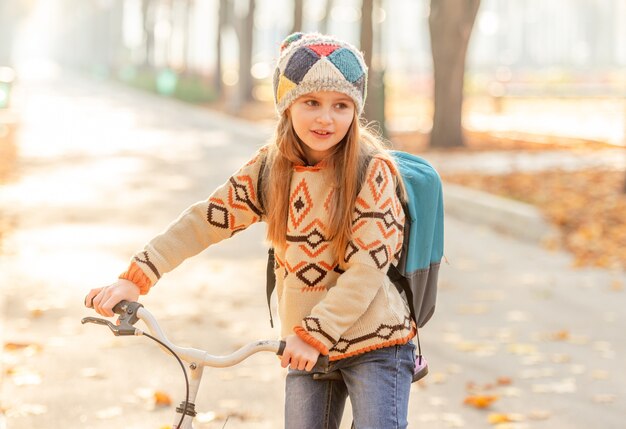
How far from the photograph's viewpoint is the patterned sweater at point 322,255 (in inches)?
120

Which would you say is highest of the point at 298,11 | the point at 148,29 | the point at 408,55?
the point at 298,11

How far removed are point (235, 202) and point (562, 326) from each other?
466cm

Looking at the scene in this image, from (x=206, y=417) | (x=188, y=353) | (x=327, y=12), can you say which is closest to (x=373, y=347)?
(x=188, y=353)

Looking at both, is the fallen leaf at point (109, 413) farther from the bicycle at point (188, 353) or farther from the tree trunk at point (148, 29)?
the tree trunk at point (148, 29)

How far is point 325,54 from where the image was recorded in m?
3.12

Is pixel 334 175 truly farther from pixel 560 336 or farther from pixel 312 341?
pixel 560 336

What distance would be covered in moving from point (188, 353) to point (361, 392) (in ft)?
1.99

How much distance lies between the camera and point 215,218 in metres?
3.33

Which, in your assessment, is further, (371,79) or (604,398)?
(371,79)

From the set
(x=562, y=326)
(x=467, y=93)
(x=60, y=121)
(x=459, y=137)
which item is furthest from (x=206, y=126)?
(x=562, y=326)

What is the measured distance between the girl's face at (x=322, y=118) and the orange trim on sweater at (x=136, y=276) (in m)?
0.60

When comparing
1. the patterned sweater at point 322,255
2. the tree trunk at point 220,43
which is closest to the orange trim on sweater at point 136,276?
the patterned sweater at point 322,255

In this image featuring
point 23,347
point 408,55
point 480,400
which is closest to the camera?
point 480,400

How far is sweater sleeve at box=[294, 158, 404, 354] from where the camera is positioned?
2977mm
